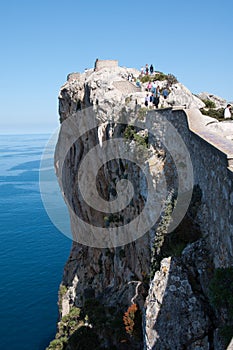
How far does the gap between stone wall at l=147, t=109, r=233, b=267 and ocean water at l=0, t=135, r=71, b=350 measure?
26929mm

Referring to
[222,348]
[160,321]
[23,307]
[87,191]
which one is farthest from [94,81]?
[23,307]

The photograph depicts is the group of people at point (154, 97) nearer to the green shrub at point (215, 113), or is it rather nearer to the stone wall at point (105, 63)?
the green shrub at point (215, 113)

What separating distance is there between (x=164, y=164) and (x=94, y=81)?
1161 cm

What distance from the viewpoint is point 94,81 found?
23.7 metres

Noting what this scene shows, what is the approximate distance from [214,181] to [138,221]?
8.48 metres

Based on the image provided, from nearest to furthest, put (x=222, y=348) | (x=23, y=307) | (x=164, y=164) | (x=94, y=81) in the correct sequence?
1. (x=222, y=348)
2. (x=164, y=164)
3. (x=94, y=81)
4. (x=23, y=307)

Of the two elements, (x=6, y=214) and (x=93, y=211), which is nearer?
(x=93, y=211)

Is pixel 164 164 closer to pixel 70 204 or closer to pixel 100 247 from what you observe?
pixel 100 247

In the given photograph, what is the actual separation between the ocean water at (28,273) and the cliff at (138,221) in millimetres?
7148

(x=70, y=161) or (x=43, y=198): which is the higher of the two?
(x=70, y=161)

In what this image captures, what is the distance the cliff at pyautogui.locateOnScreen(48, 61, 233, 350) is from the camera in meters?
9.43

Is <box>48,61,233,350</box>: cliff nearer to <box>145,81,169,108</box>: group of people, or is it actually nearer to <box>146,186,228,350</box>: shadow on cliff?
<box>146,186,228,350</box>: shadow on cliff

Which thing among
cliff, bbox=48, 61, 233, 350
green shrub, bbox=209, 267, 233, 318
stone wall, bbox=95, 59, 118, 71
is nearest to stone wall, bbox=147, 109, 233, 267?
cliff, bbox=48, 61, 233, 350

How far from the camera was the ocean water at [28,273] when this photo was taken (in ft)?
110
